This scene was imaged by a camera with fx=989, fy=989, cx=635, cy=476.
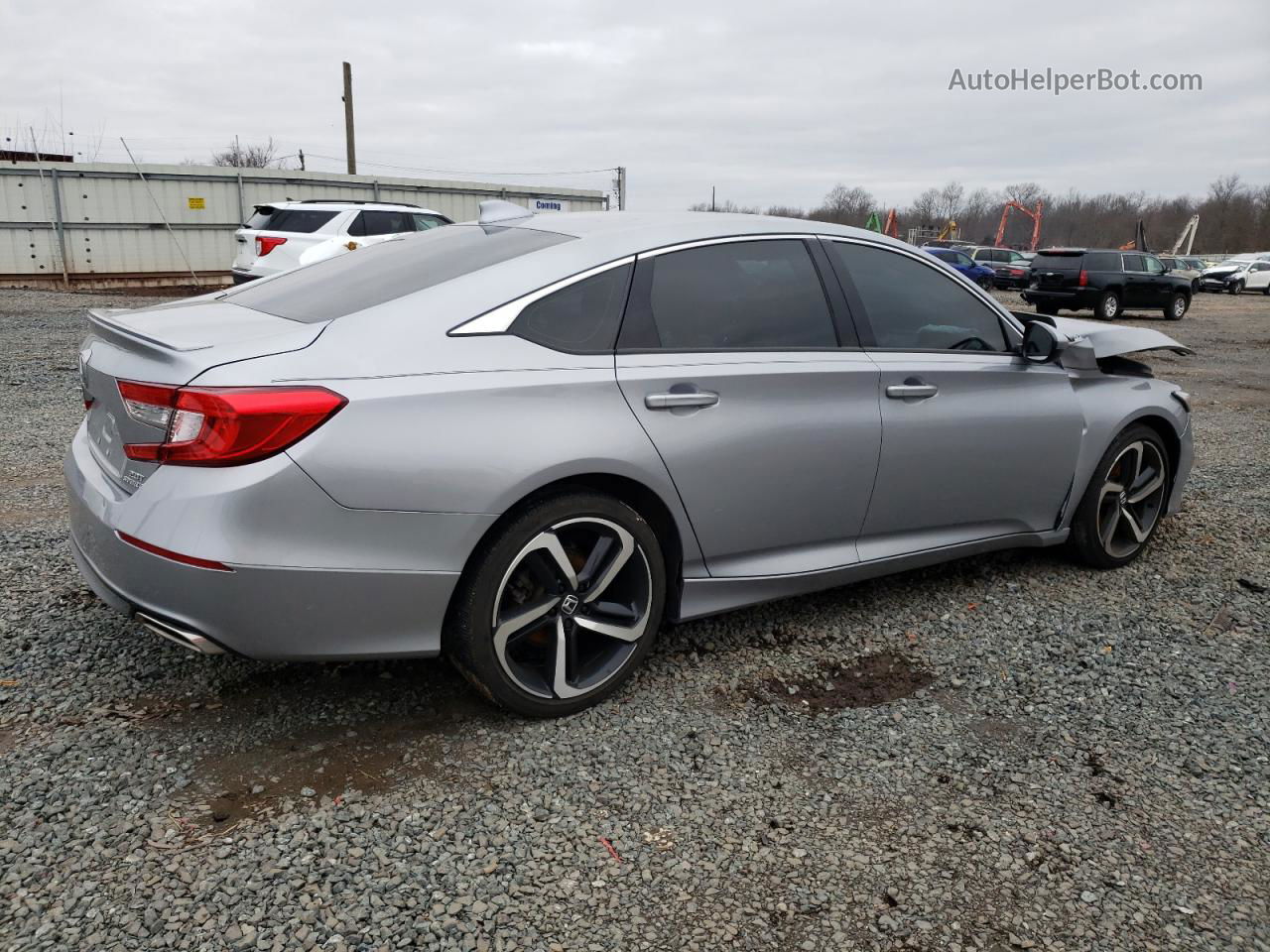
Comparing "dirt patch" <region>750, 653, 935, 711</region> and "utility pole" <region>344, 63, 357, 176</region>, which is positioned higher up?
"utility pole" <region>344, 63, 357, 176</region>

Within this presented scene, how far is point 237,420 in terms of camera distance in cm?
250

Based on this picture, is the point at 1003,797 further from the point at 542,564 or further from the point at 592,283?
the point at 592,283

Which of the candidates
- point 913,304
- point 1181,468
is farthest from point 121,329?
point 1181,468

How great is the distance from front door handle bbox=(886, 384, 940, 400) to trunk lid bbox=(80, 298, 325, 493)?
2063 millimetres

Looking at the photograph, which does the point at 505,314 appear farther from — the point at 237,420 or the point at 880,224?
the point at 880,224

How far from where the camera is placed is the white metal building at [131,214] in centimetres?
2098

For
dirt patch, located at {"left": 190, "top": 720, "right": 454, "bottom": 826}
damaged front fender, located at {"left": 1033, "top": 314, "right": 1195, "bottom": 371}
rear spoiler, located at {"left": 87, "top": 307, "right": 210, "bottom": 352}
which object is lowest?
dirt patch, located at {"left": 190, "top": 720, "right": 454, "bottom": 826}

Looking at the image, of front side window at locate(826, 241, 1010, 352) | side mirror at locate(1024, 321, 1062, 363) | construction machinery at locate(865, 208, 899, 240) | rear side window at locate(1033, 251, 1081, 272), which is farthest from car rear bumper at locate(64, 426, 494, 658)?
rear side window at locate(1033, 251, 1081, 272)

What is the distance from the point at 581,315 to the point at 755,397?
2.20 feet

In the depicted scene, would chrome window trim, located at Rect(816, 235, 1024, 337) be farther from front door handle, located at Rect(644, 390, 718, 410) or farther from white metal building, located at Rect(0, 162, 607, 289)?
white metal building, located at Rect(0, 162, 607, 289)

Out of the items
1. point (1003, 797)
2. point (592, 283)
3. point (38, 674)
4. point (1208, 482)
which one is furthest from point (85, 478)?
point (1208, 482)

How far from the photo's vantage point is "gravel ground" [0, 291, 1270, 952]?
227cm

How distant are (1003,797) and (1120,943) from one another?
1.89 feet

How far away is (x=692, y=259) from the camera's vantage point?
342 centimetres
